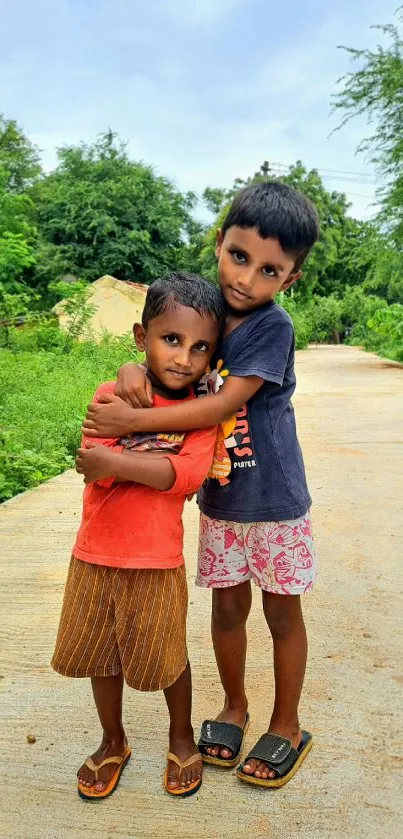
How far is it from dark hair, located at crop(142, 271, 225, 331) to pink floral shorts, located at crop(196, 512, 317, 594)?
0.57 m

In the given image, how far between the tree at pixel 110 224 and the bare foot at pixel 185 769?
23.4 metres

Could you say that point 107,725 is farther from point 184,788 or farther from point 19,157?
point 19,157

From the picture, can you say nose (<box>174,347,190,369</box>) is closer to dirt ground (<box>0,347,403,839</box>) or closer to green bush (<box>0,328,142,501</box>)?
dirt ground (<box>0,347,403,839</box>)

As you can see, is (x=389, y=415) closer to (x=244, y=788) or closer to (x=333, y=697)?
(x=333, y=697)

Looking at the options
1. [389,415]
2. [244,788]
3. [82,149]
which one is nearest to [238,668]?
[244,788]

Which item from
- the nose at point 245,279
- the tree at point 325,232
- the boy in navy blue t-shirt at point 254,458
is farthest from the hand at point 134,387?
the tree at point 325,232

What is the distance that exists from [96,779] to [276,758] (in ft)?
1.57

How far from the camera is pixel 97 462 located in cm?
168

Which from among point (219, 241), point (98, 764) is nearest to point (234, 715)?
point (98, 764)

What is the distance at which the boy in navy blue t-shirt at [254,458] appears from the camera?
69.4 inches

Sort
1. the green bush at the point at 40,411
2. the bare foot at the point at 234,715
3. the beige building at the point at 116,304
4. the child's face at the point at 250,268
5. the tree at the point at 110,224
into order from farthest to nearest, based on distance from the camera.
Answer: the tree at the point at 110,224 < the beige building at the point at 116,304 < the green bush at the point at 40,411 < the bare foot at the point at 234,715 < the child's face at the point at 250,268

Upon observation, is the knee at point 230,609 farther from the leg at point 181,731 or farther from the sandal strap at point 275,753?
the sandal strap at point 275,753

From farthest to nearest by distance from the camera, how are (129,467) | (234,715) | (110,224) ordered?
1. (110,224)
2. (234,715)
3. (129,467)

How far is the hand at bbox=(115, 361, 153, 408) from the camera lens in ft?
5.65
